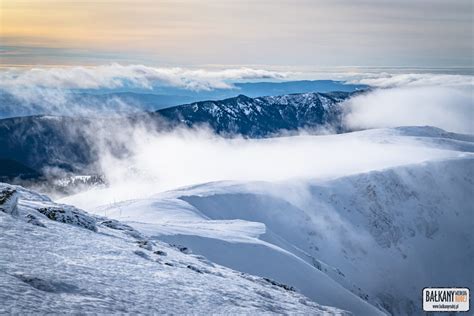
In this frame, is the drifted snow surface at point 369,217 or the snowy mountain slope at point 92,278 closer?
the snowy mountain slope at point 92,278

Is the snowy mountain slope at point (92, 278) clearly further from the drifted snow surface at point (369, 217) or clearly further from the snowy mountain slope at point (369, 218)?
the snowy mountain slope at point (369, 218)

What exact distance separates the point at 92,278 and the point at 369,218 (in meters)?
106

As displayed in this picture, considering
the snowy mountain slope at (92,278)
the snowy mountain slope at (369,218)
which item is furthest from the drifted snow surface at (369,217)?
the snowy mountain slope at (92,278)

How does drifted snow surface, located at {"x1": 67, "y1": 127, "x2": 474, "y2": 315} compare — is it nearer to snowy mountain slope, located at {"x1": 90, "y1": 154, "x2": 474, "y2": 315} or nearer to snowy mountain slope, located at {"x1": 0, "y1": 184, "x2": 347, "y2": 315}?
snowy mountain slope, located at {"x1": 90, "y1": 154, "x2": 474, "y2": 315}

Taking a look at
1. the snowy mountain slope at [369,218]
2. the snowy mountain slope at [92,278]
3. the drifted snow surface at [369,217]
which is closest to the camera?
the snowy mountain slope at [92,278]

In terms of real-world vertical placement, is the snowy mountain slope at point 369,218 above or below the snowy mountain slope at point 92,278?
above

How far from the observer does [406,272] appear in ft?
350

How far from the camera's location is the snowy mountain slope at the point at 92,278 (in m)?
11.6

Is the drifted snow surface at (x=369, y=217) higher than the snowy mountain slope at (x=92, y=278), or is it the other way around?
the drifted snow surface at (x=369, y=217)

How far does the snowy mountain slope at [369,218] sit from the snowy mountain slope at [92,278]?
31781 mm

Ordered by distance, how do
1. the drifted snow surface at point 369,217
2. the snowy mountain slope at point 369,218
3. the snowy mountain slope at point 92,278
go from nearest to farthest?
the snowy mountain slope at point 92,278, the drifted snow surface at point 369,217, the snowy mountain slope at point 369,218

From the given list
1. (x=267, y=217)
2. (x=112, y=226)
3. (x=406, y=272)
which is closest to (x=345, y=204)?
(x=406, y=272)

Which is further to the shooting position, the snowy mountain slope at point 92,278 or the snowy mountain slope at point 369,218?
the snowy mountain slope at point 369,218

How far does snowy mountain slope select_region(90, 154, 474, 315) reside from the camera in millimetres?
76062
